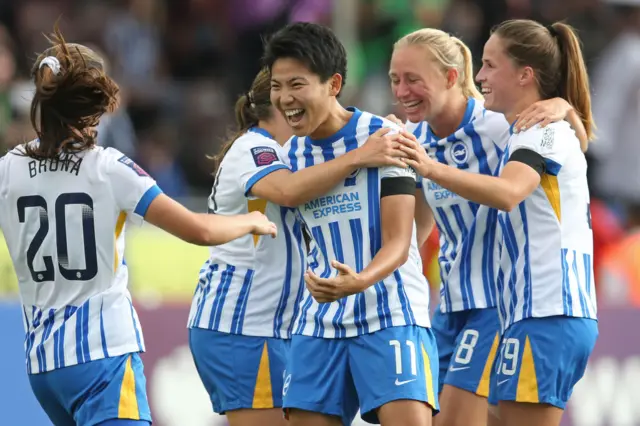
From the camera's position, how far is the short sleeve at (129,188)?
492cm

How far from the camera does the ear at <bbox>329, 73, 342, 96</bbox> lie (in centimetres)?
531

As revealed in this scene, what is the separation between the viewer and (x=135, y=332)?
5059 millimetres

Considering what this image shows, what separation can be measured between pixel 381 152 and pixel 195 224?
796mm

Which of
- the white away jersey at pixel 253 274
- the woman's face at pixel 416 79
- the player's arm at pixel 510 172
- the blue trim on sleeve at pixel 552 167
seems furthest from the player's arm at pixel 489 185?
the white away jersey at pixel 253 274

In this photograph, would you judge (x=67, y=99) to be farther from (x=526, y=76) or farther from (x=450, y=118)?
(x=526, y=76)

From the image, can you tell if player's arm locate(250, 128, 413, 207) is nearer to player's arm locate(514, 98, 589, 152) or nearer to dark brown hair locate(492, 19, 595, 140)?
player's arm locate(514, 98, 589, 152)

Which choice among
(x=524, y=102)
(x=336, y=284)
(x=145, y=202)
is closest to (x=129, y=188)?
(x=145, y=202)

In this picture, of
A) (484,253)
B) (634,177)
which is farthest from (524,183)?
(634,177)

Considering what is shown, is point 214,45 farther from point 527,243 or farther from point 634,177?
point 527,243

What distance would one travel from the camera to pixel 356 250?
17.2ft

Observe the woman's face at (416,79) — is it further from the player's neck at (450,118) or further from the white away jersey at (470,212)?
the white away jersey at (470,212)

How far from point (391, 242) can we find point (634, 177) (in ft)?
27.5

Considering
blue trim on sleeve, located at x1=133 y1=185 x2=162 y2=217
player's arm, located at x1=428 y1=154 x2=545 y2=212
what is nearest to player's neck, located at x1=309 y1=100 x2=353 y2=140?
player's arm, located at x1=428 y1=154 x2=545 y2=212

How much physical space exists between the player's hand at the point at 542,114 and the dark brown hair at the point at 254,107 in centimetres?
120
